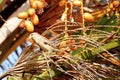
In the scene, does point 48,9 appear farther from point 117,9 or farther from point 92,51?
point 92,51

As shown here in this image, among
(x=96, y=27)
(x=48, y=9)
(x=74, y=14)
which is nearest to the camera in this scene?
(x=96, y=27)

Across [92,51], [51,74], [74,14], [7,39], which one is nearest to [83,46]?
[92,51]

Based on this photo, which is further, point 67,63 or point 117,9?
point 117,9

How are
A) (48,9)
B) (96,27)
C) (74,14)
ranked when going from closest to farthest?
(96,27) → (74,14) → (48,9)

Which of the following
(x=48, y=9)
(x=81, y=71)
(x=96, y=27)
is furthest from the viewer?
(x=48, y=9)

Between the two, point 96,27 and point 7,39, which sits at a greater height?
point 7,39

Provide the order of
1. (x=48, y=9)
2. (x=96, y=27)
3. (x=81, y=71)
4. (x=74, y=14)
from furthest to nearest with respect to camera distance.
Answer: (x=48, y=9)
(x=74, y=14)
(x=96, y=27)
(x=81, y=71)

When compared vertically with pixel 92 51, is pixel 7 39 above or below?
above

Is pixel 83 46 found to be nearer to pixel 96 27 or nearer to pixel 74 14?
pixel 96 27

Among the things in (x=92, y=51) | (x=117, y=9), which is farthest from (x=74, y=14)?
(x=92, y=51)
